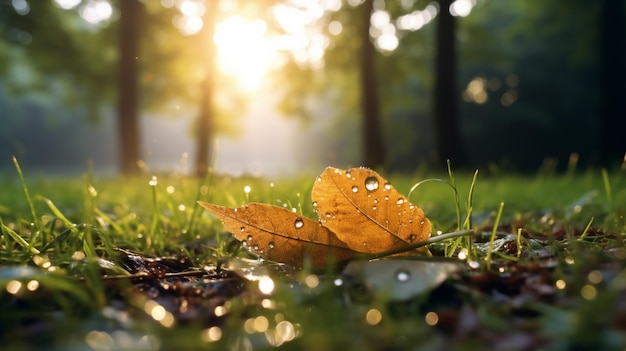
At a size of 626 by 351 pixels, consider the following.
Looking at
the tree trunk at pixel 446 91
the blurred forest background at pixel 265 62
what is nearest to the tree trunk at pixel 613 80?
the blurred forest background at pixel 265 62

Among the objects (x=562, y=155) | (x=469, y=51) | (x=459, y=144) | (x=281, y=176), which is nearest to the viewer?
(x=281, y=176)

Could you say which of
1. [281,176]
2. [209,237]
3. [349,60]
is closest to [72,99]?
[349,60]

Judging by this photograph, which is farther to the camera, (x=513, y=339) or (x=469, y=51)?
(x=469, y=51)

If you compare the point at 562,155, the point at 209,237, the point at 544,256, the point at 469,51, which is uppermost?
the point at 544,256

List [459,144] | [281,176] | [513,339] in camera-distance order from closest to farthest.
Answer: [513,339]
[281,176]
[459,144]

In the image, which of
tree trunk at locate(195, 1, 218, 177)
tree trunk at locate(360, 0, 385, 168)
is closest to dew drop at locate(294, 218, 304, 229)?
tree trunk at locate(360, 0, 385, 168)

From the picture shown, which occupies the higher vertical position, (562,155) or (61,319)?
(61,319)

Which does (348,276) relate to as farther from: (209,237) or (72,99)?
(72,99)
